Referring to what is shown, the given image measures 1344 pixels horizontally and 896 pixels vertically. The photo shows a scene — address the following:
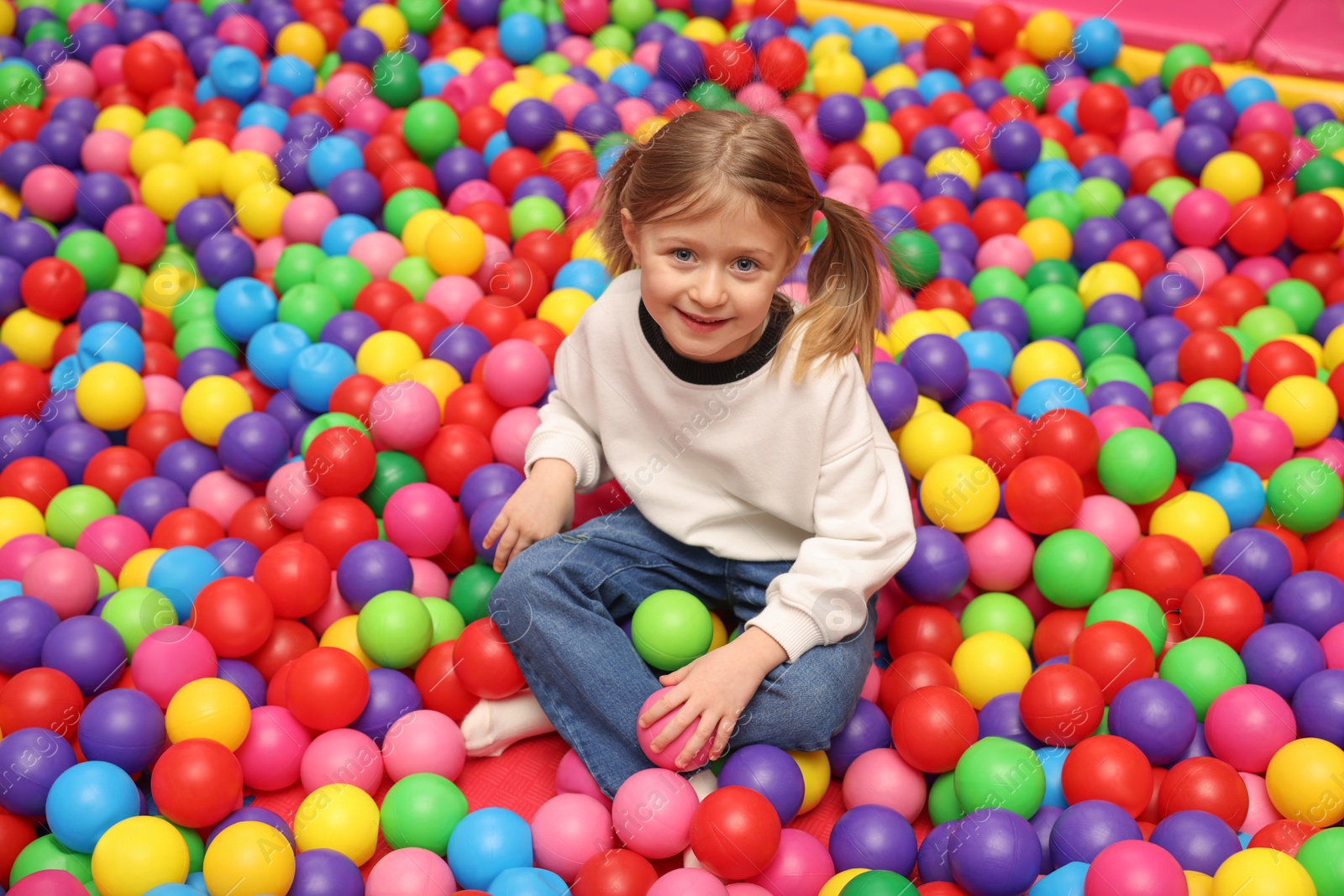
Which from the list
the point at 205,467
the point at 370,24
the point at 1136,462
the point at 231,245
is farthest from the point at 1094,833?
the point at 370,24

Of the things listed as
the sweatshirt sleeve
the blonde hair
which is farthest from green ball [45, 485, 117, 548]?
the sweatshirt sleeve

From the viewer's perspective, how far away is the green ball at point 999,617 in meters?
1.61

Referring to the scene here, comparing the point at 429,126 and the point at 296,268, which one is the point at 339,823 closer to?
the point at 296,268

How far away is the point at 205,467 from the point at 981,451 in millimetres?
1223

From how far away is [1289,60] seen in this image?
2615 millimetres

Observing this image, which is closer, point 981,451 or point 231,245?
point 981,451

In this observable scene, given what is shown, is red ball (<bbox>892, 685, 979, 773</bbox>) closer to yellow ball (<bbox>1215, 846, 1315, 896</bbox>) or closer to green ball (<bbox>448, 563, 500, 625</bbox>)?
yellow ball (<bbox>1215, 846, 1315, 896</bbox>)

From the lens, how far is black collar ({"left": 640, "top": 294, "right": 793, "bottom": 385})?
1.39 m

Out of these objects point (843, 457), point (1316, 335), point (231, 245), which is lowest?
point (1316, 335)

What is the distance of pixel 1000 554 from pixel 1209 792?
443 mm

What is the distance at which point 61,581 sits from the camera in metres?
1.57

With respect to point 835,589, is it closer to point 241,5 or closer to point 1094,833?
point 1094,833

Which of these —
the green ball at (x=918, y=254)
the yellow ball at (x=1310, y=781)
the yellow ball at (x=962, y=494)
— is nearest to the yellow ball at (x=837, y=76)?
the green ball at (x=918, y=254)

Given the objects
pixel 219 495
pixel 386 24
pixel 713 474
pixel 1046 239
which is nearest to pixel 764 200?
pixel 713 474
